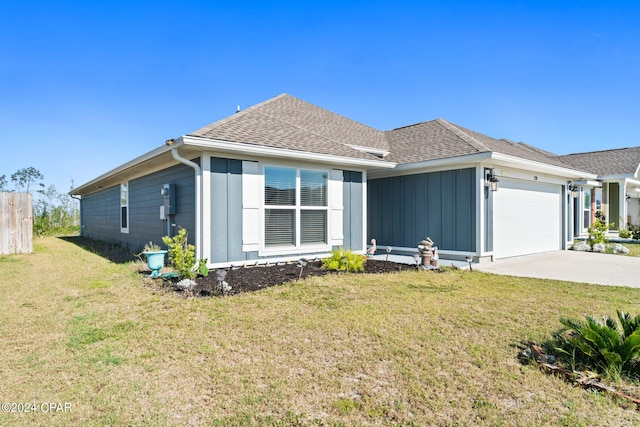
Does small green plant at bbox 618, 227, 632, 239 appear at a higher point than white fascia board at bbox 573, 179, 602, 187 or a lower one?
lower

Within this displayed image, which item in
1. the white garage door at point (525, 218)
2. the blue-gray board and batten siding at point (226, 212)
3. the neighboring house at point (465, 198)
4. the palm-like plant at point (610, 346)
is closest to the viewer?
the palm-like plant at point (610, 346)

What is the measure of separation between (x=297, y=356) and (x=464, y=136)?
8.28 m

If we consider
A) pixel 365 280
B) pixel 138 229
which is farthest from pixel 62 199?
pixel 365 280

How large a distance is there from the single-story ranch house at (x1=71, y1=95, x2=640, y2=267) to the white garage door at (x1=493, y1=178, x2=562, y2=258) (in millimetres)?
32

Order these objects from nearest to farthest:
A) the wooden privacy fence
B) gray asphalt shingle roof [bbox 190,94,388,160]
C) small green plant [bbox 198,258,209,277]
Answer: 1. small green plant [bbox 198,258,209,277]
2. gray asphalt shingle roof [bbox 190,94,388,160]
3. the wooden privacy fence

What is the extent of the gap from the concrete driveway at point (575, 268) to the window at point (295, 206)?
3679mm

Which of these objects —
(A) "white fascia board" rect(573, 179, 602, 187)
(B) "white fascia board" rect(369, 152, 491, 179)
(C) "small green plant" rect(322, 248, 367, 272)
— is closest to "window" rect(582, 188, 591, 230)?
(A) "white fascia board" rect(573, 179, 602, 187)

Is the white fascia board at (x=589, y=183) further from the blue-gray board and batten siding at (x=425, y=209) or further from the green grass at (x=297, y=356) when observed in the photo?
the green grass at (x=297, y=356)

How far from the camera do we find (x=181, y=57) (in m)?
11.0

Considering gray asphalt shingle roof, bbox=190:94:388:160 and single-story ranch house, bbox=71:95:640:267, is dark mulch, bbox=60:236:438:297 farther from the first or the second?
gray asphalt shingle roof, bbox=190:94:388:160

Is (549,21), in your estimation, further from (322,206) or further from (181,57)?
(181,57)

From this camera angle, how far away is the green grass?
212cm

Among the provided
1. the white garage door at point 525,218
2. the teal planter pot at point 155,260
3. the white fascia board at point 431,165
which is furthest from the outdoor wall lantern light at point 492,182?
the teal planter pot at point 155,260

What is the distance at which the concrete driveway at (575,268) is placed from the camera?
21.1ft
